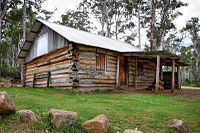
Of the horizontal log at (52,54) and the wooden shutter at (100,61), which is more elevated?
the horizontal log at (52,54)

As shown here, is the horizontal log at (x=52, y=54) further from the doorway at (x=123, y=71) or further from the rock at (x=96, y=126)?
the rock at (x=96, y=126)

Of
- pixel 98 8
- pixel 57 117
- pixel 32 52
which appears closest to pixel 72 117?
pixel 57 117

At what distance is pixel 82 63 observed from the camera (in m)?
12.0

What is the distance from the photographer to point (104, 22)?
34000 millimetres

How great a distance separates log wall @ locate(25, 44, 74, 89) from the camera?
1198 centimetres

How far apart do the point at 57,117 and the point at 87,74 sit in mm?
8693

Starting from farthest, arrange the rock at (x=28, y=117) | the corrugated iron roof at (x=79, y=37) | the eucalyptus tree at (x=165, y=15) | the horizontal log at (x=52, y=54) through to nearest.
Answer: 1. the eucalyptus tree at (x=165, y=15)
2. the horizontal log at (x=52, y=54)
3. the corrugated iron roof at (x=79, y=37)
4. the rock at (x=28, y=117)

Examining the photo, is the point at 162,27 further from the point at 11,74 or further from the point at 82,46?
the point at 11,74

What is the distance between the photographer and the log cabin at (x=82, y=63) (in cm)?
1198

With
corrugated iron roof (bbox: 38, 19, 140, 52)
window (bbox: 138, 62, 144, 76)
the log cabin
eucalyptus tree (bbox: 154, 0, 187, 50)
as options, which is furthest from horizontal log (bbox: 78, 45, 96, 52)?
eucalyptus tree (bbox: 154, 0, 187, 50)

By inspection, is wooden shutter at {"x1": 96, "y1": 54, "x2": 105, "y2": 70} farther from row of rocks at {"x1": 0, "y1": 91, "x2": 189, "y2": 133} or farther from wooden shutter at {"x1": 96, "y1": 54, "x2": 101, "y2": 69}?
row of rocks at {"x1": 0, "y1": 91, "x2": 189, "y2": 133}

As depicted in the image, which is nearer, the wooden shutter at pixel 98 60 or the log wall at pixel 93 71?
the log wall at pixel 93 71

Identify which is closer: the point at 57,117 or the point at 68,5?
the point at 57,117

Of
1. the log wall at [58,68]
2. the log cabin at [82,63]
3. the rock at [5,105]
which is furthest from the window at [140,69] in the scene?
the rock at [5,105]
